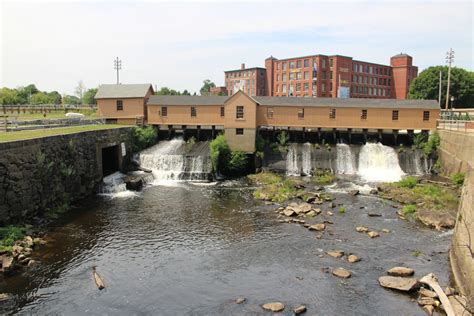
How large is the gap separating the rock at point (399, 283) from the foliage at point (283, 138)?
25708mm

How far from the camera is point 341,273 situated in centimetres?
1698

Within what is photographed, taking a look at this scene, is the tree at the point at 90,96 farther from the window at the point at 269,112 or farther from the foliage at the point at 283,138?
the foliage at the point at 283,138

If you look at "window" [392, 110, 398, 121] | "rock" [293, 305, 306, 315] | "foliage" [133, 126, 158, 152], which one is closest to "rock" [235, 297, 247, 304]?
"rock" [293, 305, 306, 315]

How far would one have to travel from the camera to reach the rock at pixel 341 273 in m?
16.8

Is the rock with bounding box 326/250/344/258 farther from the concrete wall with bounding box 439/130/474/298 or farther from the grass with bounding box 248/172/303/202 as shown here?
the grass with bounding box 248/172/303/202

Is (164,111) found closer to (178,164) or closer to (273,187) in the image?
(178,164)

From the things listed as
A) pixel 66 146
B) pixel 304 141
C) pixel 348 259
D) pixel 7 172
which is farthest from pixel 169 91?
pixel 348 259

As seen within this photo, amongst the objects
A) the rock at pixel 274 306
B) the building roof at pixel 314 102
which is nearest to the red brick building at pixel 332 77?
the building roof at pixel 314 102

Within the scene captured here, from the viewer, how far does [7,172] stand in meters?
21.4

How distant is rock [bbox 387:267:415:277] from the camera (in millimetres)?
16766

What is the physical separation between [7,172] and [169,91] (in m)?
84.2

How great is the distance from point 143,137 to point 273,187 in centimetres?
1660

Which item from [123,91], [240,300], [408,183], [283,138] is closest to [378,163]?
[408,183]

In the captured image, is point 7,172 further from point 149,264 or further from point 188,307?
point 188,307
